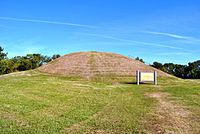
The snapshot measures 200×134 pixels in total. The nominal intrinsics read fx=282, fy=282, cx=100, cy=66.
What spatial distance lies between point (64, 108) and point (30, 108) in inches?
66.7

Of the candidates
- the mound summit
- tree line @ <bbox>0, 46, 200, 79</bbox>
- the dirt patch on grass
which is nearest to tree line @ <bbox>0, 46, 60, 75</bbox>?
tree line @ <bbox>0, 46, 200, 79</bbox>

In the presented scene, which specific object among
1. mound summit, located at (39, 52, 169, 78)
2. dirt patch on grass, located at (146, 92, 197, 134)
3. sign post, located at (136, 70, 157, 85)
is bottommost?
dirt patch on grass, located at (146, 92, 197, 134)

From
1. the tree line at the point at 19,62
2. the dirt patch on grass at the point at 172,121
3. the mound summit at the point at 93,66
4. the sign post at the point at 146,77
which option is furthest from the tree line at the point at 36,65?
the dirt patch on grass at the point at 172,121

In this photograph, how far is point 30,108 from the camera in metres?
13.1

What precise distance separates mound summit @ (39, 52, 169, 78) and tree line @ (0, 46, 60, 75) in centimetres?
1379

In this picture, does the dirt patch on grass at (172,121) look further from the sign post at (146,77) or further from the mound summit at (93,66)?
the mound summit at (93,66)

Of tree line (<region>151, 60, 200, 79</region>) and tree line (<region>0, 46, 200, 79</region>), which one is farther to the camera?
tree line (<region>151, 60, 200, 79</region>)

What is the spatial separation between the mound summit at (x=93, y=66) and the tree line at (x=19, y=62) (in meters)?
13.8

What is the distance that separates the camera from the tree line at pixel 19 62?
60500mm

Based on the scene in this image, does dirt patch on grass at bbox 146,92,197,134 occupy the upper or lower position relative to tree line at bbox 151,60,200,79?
lower

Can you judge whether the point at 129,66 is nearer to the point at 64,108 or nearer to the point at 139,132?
the point at 64,108

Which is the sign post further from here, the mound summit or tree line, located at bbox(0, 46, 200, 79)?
tree line, located at bbox(0, 46, 200, 79)

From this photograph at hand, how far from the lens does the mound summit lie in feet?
146

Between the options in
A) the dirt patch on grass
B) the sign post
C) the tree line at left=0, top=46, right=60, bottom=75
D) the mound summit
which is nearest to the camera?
the dirt patch on grass
